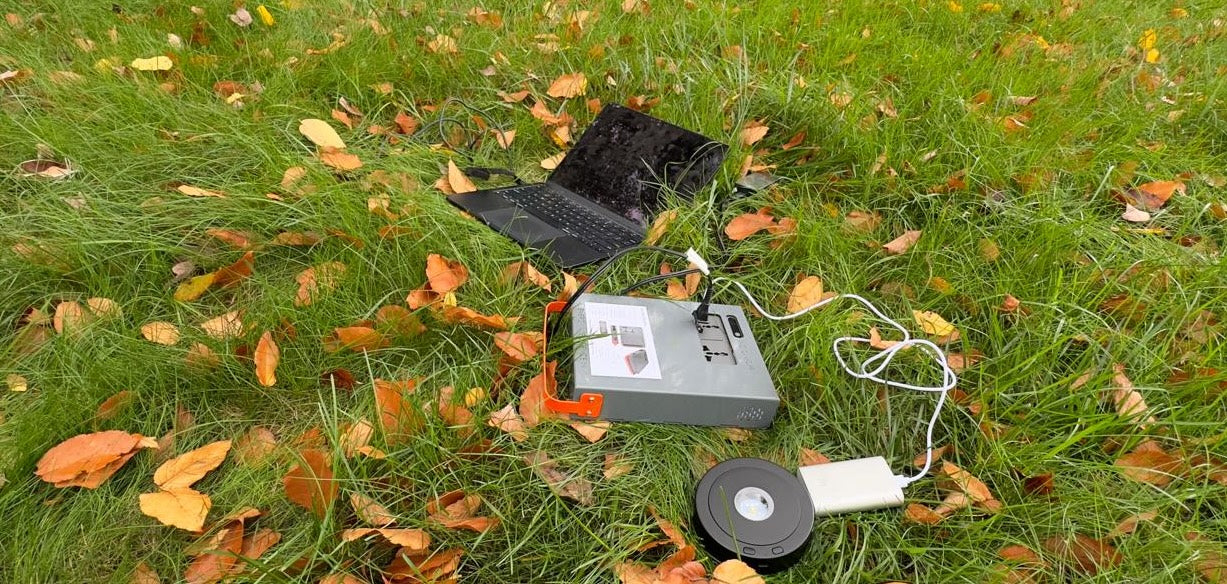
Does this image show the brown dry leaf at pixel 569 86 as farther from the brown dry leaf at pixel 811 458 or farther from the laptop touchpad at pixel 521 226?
the brown dry leaf at pixel 811 458

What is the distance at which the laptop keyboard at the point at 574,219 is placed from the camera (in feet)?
6.28

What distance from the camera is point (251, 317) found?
1501mm

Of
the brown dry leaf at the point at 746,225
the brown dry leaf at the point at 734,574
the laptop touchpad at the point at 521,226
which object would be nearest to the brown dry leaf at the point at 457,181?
the laptop touchpad at the point at 521,226

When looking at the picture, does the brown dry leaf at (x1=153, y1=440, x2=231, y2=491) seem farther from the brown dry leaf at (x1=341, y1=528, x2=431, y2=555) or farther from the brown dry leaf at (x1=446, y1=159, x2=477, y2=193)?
the brown dry leaf at (x1=446, y1=159, x2=477, y2=193)

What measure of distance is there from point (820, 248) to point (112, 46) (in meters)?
2.71

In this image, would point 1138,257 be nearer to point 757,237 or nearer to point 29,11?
point 757,237

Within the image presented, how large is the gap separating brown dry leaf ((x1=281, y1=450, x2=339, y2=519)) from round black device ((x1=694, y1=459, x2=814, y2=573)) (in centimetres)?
69

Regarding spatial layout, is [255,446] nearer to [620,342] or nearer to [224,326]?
[224,326]

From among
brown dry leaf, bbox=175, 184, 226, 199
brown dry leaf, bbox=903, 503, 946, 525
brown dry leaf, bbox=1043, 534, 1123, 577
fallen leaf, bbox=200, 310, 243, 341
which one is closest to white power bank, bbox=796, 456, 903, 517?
brown dry leaf, bbox=903, 503, 946, 525

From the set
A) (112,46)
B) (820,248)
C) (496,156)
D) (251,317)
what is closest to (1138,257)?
(820,248)

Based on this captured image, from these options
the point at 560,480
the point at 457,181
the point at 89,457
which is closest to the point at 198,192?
the point at 457,181

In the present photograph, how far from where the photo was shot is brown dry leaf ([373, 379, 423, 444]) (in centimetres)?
129

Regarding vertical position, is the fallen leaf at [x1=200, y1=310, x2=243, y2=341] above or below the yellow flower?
below

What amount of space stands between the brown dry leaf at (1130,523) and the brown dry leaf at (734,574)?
0.73 m
